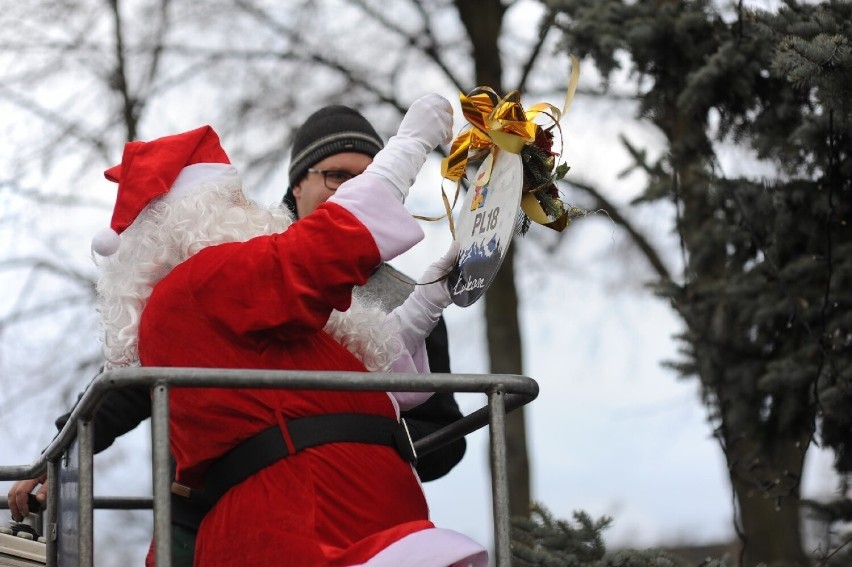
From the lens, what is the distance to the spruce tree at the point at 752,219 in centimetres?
466

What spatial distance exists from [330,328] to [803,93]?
8.39 feet

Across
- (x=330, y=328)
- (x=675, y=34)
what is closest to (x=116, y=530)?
(x=675, y=34)

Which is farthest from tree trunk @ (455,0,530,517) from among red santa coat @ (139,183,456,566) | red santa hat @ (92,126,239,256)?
red santa coat @ (139,183,456,566)

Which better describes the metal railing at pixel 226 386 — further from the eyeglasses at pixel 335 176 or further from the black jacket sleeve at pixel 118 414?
the eyeglasses at pixel 335 176

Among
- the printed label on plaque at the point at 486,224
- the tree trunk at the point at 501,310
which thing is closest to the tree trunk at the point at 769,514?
the tree trunk at the point at 501,310

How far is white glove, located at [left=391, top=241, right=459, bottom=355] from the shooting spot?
3309 mm

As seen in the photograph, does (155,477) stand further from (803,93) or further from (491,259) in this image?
(803,93)

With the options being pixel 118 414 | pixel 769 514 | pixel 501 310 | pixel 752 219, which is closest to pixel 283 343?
pixel 118 414

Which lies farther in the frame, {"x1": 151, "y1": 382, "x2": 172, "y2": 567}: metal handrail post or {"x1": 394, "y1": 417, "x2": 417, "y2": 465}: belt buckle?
{"x1": 394, "y1": 417, "x2": 417, "y2": 465}: belt buckle

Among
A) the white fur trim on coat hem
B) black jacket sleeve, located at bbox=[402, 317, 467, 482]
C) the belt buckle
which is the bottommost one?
the white fur trim on coat hem

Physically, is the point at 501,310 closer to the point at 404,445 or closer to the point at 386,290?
the point at 386,290

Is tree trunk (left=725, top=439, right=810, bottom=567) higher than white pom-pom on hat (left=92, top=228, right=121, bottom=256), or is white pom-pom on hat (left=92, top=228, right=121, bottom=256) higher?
white pom-pom on hat (left=92, top=228, right=121, bottom=256)

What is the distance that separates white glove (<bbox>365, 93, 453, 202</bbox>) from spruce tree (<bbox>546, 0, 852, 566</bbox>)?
5.50ft

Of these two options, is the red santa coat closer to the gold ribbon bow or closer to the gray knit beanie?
the gold ribbon bow
